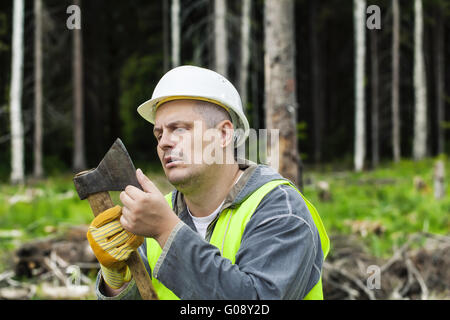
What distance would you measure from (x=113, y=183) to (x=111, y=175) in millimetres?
33

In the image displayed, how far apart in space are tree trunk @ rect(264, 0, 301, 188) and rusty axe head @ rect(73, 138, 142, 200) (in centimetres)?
292

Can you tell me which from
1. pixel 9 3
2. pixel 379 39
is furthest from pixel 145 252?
pixel 379 39

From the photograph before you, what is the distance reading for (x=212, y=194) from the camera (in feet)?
7.34

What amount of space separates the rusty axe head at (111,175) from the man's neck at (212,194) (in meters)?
0.33

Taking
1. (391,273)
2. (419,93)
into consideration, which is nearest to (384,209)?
(391,273)

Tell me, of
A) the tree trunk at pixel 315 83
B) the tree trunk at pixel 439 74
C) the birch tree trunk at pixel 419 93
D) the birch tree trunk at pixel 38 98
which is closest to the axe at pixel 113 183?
the birch tree trunk at pixel 38 98

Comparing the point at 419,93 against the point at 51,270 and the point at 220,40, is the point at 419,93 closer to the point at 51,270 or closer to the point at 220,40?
the point at 220,40

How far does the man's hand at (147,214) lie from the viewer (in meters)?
1.82

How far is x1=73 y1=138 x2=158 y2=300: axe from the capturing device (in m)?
2.00

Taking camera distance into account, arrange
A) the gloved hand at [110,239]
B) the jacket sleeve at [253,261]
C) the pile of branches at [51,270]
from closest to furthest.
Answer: the jacket sleeve at [253,261], the gloved hand at [110,239], the pile of branches at [51,270]

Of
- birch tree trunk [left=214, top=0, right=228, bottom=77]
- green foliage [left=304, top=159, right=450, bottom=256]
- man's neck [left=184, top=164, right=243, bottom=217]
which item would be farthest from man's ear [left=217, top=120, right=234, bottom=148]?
birch tree trunk [left=214, top=0, right=228, bottom=77]

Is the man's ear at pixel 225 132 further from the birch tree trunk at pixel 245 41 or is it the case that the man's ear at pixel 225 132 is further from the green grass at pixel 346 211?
the birch tree trunk at pixel 245 41
